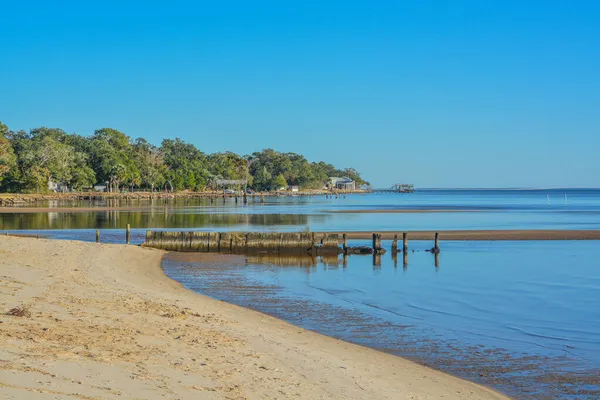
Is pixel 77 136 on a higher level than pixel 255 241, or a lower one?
higher

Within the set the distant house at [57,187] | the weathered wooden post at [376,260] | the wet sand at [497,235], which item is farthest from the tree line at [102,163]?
the weathered wooden post at [376,260]

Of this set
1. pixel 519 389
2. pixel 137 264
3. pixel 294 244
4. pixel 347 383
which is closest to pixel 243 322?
pixel 347 383

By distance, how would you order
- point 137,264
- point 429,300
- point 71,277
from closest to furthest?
point 71,277, point 429,300, point 137,264

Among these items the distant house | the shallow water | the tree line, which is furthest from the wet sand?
the distant house

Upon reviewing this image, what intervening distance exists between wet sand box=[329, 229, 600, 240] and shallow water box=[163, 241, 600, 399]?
8.07 metres

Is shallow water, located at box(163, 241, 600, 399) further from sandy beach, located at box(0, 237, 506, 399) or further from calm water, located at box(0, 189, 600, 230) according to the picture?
calm water, located at box(0, 189, 600, 230)

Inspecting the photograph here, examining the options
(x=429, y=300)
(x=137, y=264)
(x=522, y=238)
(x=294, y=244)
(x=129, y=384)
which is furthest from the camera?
(x=522, y=238)

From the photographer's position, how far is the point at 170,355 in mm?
9328

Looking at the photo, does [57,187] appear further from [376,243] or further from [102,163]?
[376,243]

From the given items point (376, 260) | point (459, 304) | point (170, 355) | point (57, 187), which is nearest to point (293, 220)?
point (376, 260)

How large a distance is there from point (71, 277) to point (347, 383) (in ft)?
36.0

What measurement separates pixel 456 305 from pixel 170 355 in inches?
426

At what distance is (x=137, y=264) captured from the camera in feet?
81.1

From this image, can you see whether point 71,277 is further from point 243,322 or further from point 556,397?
point 556,397
